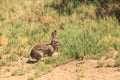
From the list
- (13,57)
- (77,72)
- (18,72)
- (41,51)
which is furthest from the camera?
(13,57)

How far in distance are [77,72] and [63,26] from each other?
18.0 ft

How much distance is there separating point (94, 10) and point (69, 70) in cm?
669

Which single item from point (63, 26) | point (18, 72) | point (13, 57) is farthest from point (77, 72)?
point (63, 26)

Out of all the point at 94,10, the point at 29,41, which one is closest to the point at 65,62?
the point at 29,41

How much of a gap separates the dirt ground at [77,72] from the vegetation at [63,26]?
0.91 ft

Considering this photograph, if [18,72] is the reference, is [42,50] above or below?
above

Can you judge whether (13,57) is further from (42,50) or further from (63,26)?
(63,26)

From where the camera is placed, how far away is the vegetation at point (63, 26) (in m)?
10.9

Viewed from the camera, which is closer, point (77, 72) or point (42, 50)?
point (77, 72)

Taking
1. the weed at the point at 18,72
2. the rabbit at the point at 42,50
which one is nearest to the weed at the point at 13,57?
the rabbit at the point at 42,50

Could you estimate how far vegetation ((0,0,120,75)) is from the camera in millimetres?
10865

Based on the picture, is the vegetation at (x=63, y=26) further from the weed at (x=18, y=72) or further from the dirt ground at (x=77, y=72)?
the dirt ground at (x=77, y=72)

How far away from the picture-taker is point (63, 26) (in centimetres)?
1458

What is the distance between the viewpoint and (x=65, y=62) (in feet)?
33.9
